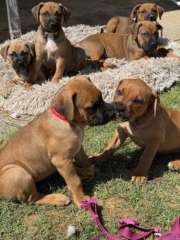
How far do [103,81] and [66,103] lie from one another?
3050 mm

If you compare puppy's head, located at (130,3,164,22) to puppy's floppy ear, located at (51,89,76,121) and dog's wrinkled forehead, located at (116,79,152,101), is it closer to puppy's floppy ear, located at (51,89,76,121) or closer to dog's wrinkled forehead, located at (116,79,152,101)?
dog's wrinkled forehead, located at (116,79,152,101)

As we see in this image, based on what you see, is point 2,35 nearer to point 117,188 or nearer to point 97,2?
point 97,2

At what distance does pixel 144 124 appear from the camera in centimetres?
528

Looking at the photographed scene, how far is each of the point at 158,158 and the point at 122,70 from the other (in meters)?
2.51

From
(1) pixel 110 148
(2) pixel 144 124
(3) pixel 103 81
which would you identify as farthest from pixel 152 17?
(2) pixel 144 124

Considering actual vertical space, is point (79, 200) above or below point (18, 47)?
below

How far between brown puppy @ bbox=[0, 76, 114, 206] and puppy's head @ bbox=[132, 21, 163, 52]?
13.1ft

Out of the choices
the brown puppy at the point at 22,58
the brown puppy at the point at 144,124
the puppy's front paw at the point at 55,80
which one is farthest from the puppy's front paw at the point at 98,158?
the brown puppy at the point at 22,58

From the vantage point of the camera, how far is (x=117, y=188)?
521 cm

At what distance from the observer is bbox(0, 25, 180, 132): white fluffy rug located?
729cm

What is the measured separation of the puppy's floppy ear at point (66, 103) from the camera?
14.9 ft

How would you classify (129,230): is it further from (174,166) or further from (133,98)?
(133,98)

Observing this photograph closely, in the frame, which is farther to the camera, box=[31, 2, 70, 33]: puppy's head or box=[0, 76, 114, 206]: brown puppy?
box=[31, 2, 70, 33]: puppy's head

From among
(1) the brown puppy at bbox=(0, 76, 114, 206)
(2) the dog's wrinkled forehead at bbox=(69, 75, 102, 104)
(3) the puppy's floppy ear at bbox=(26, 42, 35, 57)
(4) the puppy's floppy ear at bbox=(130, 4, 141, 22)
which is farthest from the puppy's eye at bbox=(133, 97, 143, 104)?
(4) the puppy's floppy ear at bbox=(130, 4, 141, 22)
